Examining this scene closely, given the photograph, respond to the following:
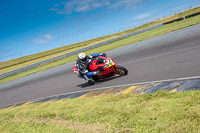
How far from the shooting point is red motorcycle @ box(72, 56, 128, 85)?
936 centimetres

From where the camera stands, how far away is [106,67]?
30.8 feet

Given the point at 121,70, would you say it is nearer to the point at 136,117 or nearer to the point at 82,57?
the point at 82,57

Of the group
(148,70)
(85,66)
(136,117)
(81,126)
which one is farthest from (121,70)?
(136,117)

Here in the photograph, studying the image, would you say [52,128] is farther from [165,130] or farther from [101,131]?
[165,130]

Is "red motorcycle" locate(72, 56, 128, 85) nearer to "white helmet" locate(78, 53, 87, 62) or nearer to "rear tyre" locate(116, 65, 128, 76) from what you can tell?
"rear tyre" locate(116, 65, 128, 76)

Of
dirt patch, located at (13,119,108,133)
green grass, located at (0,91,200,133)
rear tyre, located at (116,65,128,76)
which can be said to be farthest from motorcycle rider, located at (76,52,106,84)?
dirt patch, located at (13,119,108,133)

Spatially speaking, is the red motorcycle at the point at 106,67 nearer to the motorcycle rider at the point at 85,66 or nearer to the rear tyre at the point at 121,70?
the rear tyre at the point at 121,70

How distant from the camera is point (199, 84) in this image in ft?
17.0

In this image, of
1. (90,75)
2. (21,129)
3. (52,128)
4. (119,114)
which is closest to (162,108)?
(119,114)

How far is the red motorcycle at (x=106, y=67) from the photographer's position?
368 inches

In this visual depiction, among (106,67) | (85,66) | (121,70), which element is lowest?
(121,70)

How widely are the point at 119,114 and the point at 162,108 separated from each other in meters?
0.92

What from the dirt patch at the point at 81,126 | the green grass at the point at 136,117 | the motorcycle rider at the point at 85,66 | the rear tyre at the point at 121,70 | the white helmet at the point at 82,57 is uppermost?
the white helmet at the point at 82,57

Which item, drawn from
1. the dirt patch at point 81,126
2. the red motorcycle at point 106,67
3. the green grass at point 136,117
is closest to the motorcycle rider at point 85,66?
the red motorcycle at point 106,67
